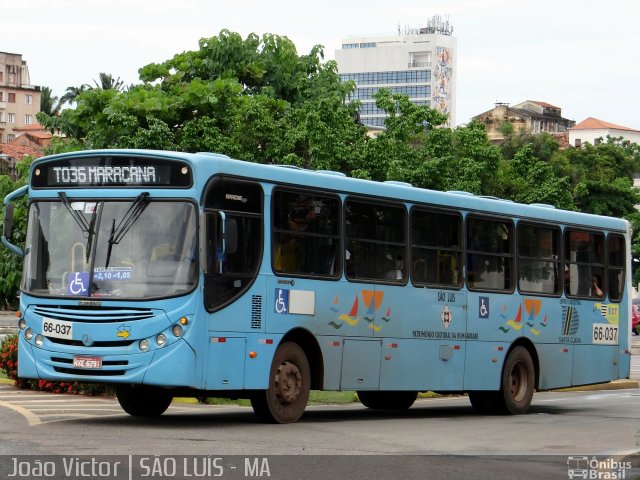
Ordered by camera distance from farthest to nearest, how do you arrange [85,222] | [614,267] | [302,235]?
[614,267] → [302,235] → [85,222]

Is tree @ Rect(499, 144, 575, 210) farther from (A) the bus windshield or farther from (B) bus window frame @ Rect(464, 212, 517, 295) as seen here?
(A) the bus windshield

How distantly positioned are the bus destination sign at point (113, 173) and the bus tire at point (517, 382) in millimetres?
7713

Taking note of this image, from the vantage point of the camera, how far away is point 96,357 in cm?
1555

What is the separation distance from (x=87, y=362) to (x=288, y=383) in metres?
2.60

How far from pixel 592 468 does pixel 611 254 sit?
11.9 m

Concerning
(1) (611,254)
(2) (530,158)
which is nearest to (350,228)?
(1) (611,254)

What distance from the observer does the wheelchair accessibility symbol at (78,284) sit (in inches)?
620

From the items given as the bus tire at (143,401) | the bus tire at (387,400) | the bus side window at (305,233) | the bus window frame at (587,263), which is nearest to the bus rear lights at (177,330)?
the bus side window at (305,233)

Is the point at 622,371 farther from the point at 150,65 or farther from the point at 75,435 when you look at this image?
the point at 150,65

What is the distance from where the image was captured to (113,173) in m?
16.1

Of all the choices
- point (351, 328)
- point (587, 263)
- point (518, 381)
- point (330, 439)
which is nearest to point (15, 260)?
point (587, 263)

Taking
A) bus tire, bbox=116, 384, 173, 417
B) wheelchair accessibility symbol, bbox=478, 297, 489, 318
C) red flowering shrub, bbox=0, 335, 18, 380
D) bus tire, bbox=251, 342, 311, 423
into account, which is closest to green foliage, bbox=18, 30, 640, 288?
red flowering shrub, bbox=0, 335, 18, 380

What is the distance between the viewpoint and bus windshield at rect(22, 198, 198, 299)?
15.6 meters

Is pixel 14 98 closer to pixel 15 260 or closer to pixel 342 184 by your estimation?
pixel 15 260
